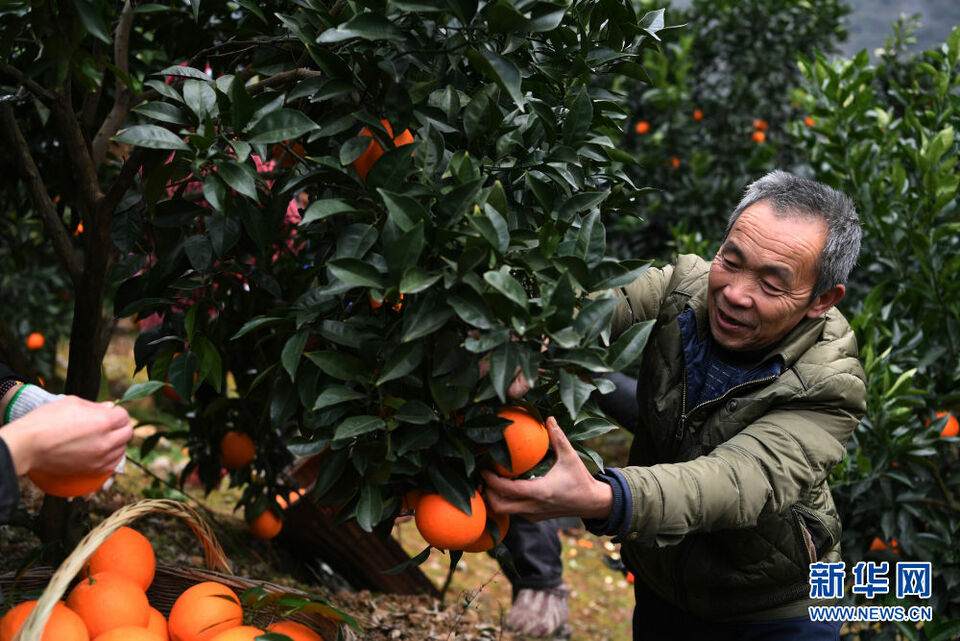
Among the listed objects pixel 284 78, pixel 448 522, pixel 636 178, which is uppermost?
pixel 636 178

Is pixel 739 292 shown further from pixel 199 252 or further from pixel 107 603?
pixel 107 603

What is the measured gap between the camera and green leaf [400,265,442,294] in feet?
4.03

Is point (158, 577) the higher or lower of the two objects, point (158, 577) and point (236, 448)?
the lower

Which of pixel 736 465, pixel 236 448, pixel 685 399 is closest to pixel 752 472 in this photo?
pixel 736 465

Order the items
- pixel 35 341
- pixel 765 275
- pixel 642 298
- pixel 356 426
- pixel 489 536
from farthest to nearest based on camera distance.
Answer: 1. pixel 35 341
2. pixel 642 298
3. pixel 765 275
4. pixel 489 536
5. pixel 356 426

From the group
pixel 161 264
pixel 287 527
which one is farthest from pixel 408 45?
pixel 287 527

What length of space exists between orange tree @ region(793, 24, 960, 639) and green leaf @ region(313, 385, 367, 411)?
1822mm

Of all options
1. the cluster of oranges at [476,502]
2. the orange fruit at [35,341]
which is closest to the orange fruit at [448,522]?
the cluster of oranges at [476,502]

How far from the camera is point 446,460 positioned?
1453 millimetres

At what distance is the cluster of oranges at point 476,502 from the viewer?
140 cm

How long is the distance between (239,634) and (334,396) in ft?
1.72

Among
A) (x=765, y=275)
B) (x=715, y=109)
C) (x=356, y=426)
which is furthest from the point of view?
(x=715, y=109)

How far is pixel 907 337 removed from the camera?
9.16 ft

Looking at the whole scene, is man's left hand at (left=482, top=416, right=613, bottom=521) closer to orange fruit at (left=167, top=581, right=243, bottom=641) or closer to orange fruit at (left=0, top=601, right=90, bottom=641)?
orange fruit at (left=167, top=581, right=243, bottom=641)
